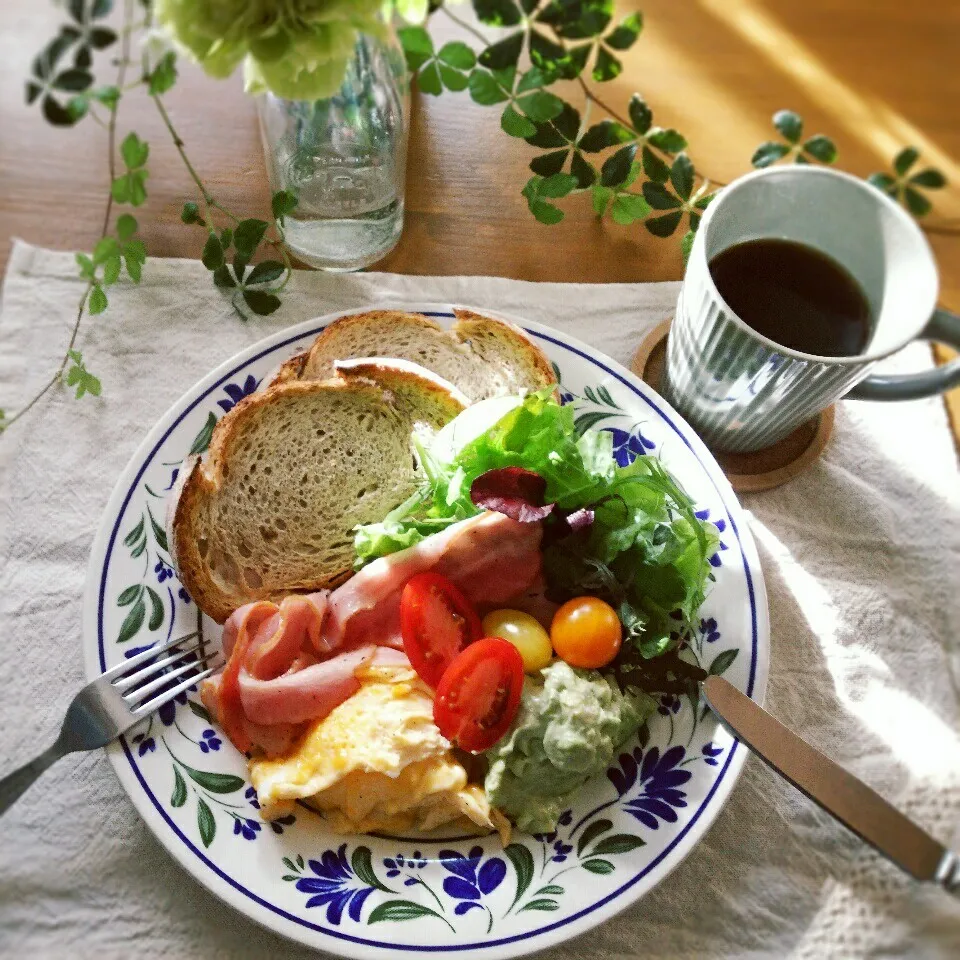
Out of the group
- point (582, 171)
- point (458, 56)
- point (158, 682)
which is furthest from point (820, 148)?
point (158, 682)

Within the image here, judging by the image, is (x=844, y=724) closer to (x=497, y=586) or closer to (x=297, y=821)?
(x=497, y=586)

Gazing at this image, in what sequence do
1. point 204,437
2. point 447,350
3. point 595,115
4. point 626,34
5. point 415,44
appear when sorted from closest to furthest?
point 626,34, point 415,44, point 204,437, point 447,350, point 595,115

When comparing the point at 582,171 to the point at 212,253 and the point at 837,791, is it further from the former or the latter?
the point at 837,791

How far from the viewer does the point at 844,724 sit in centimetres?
154

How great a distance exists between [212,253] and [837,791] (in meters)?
1.49

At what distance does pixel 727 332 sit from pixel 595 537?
0.41 meters

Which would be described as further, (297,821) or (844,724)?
(844,724)

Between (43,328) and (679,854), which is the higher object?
(43,328)

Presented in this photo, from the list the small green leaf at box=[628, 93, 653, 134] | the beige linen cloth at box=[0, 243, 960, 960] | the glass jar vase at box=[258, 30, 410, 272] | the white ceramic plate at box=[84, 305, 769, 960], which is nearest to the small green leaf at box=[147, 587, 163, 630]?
the white ceramic plate at box=[84, 305, 769, 960]

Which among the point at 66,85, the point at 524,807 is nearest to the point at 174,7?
the point at 66,85

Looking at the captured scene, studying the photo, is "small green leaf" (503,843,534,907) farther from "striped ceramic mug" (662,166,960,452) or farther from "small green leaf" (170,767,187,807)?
"striped ceramic mug" (662,166,960,452)

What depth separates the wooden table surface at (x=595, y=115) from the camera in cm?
185

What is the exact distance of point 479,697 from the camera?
1.27 m

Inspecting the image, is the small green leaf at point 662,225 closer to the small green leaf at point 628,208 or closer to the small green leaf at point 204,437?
the small green leaf at point 628,208
